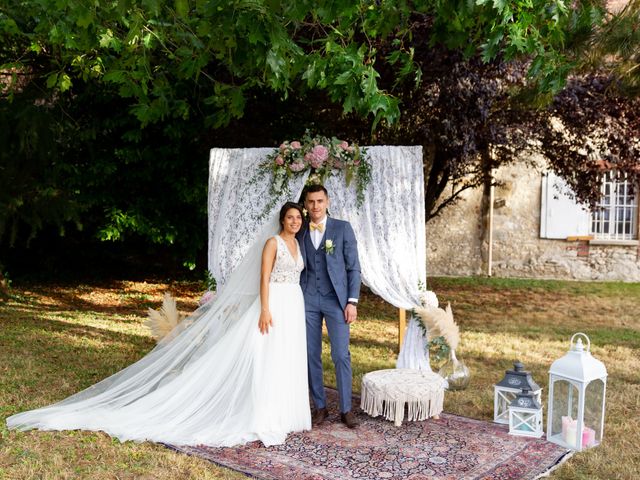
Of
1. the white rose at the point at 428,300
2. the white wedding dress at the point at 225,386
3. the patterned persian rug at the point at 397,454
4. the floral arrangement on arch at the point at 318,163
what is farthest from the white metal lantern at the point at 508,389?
the floral arrangement on arch at the point at 318,163

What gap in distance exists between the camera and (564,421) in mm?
4328

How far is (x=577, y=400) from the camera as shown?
4.47 meters

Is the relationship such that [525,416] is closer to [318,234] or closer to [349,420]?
[349,420]

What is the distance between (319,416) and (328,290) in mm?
864

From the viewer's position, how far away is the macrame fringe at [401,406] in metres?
4.63

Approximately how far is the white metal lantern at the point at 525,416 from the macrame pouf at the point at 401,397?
50cm

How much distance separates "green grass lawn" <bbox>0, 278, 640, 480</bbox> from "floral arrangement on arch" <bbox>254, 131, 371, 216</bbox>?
1.72 metres

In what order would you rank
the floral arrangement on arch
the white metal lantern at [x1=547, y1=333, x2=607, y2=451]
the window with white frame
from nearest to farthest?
1. the white metal lantern at [x1=547, y1=333, x2=607, y2=451]
2. the floral arrangement on arch
3. the window with white frame

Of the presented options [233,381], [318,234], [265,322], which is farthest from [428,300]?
[233,381]

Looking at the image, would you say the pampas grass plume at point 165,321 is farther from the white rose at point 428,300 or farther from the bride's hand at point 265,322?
the white rose at point 428,300

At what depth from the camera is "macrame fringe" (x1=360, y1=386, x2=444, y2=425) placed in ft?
15.2

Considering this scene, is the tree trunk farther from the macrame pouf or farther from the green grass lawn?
the macrame pouf

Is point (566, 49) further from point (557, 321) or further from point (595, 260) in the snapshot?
point (595, 260)

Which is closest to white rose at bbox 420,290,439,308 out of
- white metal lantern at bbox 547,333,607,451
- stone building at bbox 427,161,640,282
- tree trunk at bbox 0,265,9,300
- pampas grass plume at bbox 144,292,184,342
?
white metal lantern at bbox 547,333,607,451
